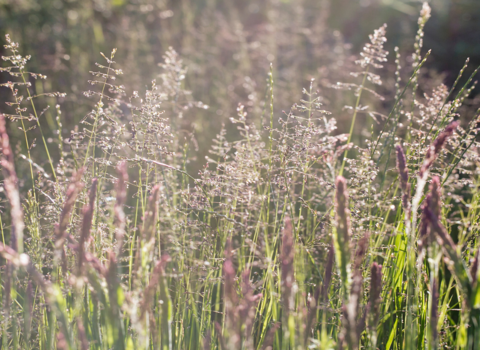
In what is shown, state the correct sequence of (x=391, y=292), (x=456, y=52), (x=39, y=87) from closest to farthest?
1. (x=391, y=292)
2. (x=39, y=87)
3. (x=456, y=52)

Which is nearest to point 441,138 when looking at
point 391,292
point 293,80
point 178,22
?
point 391,292

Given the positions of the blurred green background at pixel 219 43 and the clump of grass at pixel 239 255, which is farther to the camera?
the blurred green background at pixel 219 43

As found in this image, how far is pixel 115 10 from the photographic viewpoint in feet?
18.7

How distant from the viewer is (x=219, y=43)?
4.23 metres

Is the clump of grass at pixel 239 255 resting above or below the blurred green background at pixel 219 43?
below

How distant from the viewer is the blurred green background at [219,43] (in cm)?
347

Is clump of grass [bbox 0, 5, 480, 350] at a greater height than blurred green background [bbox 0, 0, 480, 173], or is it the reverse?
blurred green background [bbox 0, 0, 480, 173]

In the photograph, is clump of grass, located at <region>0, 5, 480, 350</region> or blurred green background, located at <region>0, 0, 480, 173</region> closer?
clump of grass, located at <region>0, 5, 480, 350</region>

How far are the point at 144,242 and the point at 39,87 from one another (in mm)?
3447

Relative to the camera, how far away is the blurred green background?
11.4 feet

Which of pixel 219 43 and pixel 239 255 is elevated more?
pixel 219 43

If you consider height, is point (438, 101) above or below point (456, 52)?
below

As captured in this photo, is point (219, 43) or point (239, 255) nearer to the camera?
point (239, 255)

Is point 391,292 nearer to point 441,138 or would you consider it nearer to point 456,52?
point 441,138
